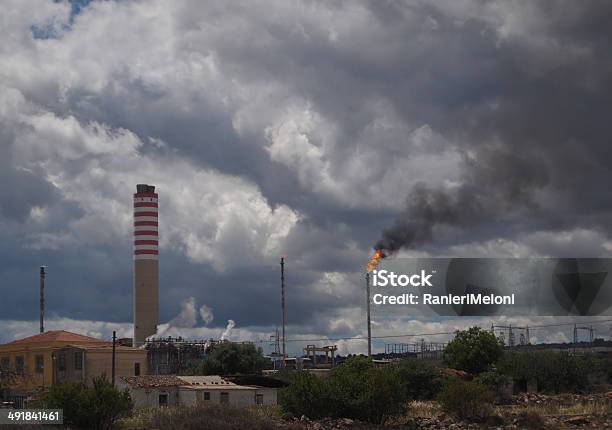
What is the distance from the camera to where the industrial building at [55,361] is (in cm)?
7675

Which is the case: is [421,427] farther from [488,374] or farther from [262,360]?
[262,360]

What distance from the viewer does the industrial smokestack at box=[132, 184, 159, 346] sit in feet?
315

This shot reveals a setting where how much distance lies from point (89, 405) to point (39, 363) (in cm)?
3359

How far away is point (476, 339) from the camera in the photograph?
8056 centimetres

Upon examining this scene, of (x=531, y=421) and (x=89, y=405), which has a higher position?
(x=89, y=405)

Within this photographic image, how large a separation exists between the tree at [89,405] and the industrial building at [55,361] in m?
25.4

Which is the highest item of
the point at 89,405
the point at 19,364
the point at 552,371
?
the point at 19,364

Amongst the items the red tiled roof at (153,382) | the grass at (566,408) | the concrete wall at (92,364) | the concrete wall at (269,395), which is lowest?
the grass at (566,408)

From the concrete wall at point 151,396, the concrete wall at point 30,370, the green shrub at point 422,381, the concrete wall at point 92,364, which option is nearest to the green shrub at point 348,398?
the concrete wall at point 151,396

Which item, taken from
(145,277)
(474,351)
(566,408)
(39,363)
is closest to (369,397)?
(566,408)

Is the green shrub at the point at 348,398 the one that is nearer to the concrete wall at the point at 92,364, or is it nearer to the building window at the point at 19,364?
the concrete wall at the point at 92,364

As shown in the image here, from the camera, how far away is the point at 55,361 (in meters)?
78.7

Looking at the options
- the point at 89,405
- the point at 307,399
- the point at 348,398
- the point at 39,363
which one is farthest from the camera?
the point at 39,363

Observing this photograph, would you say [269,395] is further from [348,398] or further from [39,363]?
[39,363]
